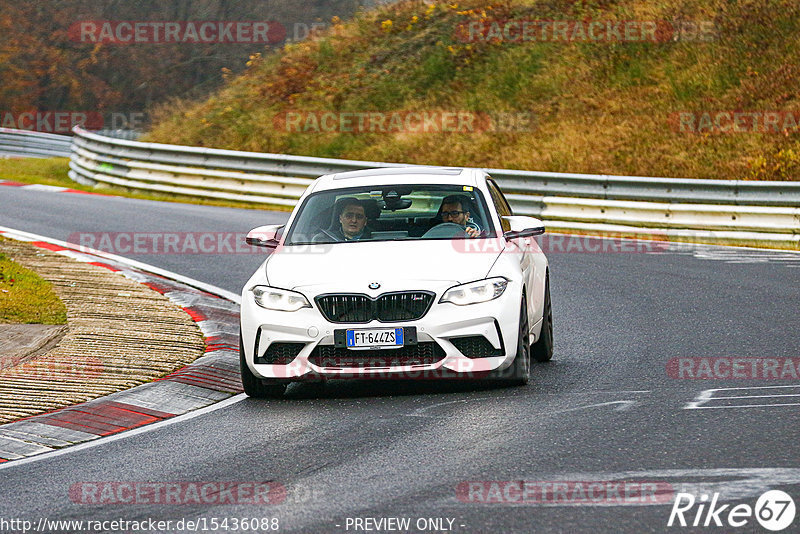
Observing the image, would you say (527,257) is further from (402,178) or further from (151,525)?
(151,525)

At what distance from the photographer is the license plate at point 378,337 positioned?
8.07m

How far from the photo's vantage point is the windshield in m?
9.34

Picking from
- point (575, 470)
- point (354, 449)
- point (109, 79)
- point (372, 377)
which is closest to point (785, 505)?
point (575, 470)

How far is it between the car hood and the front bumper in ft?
0.68

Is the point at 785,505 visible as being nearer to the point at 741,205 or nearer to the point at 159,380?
the point at 159,380

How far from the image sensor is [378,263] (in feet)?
27.8

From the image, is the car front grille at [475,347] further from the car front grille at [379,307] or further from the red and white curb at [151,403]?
the red and white curb at [151,403]

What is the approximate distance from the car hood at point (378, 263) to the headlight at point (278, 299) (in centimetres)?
6

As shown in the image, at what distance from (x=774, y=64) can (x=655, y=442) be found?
23.7 metres

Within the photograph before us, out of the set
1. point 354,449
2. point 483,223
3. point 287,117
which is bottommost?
point 354,449

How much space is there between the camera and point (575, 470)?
6.14 meters

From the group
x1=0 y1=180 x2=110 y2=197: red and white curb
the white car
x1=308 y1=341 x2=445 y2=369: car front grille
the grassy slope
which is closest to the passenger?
the white car

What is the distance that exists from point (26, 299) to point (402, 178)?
4.46 metres

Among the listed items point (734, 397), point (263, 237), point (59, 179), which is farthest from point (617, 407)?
point (59, 179)
